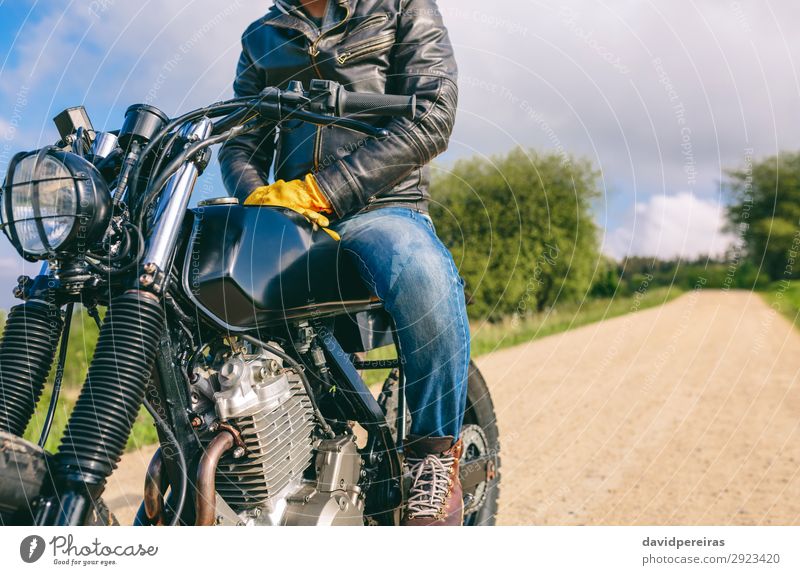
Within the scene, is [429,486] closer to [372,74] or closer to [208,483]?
[208,483]

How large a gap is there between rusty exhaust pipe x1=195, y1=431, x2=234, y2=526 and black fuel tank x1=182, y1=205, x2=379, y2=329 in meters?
0.40

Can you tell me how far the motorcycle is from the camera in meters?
2.07

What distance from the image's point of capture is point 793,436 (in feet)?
21.4

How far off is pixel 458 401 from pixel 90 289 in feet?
4.86

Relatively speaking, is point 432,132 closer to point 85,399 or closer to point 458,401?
point 458,401

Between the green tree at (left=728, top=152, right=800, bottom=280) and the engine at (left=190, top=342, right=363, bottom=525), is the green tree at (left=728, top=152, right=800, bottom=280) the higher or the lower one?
the higher one

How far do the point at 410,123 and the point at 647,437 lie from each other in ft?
15.4

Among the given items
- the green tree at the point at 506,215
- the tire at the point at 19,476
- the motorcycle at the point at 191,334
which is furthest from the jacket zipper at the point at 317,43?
the green tree at the point at 506,215

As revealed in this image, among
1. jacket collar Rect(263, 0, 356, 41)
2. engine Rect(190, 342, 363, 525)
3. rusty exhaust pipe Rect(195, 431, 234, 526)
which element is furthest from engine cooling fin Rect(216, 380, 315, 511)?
jacket collar Rect(263, 0, 356, 41)

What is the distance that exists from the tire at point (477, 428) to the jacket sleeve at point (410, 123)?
Result: 3.20ft

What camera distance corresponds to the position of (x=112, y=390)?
2102 mm

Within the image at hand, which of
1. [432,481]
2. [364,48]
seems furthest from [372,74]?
[432,481]

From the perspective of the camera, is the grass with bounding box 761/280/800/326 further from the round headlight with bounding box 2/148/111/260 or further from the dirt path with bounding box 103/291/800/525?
the round headlight with bounding box 2/148/111/260

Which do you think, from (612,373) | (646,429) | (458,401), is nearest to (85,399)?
(458,401)
